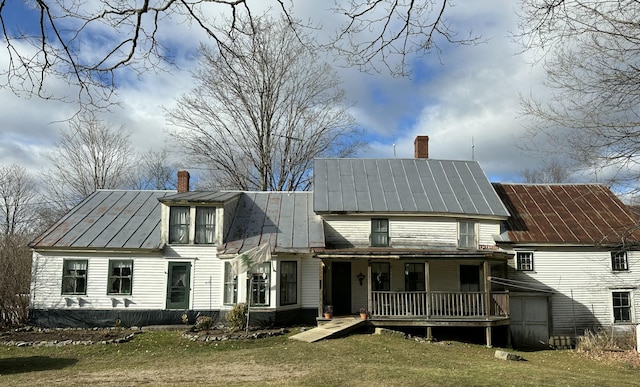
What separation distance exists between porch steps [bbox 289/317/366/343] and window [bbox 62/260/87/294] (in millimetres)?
9096

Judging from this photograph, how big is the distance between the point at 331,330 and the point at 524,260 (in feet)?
32.6

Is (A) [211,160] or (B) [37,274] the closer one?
(B) [37,274]

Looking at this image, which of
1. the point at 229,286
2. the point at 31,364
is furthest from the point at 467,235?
the point at 31,364

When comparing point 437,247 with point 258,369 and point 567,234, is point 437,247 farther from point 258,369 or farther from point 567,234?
point 258,369

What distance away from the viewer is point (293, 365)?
12508 mm

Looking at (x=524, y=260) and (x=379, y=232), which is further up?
(x=379, y=232)

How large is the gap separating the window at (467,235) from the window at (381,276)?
3371mm

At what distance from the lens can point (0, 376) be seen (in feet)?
37.9

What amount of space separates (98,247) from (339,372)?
1239 cm

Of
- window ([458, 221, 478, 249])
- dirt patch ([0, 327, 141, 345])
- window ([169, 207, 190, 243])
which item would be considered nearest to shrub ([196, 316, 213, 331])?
dirt patch ([0, 327, 141, 345])

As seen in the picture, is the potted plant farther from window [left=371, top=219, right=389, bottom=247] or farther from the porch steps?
window [left=371, top=219, right=389, bottom=247]

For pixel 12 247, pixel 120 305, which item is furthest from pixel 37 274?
pixel 120 305

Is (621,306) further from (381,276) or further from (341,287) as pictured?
(341,287)

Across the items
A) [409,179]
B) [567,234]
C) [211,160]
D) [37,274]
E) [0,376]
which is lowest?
[0,376]
